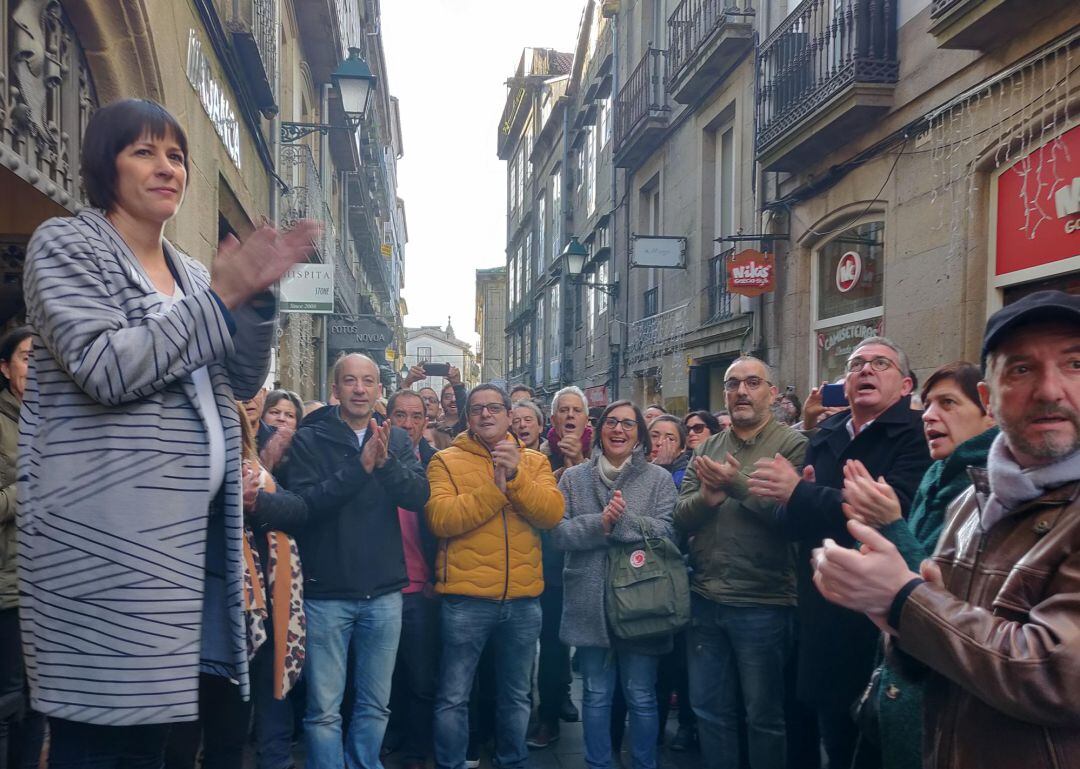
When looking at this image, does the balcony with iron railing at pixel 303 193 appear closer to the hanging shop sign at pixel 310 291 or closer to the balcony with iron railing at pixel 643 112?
the hanging shop sign at pixel 310 291

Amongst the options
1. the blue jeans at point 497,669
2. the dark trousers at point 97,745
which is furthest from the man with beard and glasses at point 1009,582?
the blue jeans at point 497,669

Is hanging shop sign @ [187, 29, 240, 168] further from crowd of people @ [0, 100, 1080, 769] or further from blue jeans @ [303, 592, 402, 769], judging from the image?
blue jeans @ [303, 592, 402, 769]

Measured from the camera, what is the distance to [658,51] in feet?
54.6

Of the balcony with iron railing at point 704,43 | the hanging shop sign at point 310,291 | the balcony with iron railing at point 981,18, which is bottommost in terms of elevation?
the hanging shop sign at point 310,291

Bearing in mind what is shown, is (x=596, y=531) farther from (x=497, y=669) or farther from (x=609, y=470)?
(x=497, y=669)

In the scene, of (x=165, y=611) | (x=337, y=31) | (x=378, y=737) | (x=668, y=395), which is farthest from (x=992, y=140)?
(x=337, y=31)

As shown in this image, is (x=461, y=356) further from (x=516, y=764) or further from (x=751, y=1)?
(x=516, y=764)

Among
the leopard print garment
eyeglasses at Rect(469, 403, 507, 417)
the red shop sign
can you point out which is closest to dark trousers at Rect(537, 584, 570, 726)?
eyeglasses at Rect(469, 403, 507, 417)

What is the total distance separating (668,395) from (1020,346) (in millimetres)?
14725

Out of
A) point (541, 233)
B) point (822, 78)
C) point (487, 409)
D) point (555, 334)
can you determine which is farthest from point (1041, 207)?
point (541, 233)

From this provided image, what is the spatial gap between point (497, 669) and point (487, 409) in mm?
1400

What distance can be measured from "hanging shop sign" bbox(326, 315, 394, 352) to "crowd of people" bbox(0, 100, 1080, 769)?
26.4 feet

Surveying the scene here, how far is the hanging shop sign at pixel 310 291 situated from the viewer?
1095 cm

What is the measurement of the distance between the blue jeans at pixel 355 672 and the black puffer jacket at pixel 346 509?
9cm
